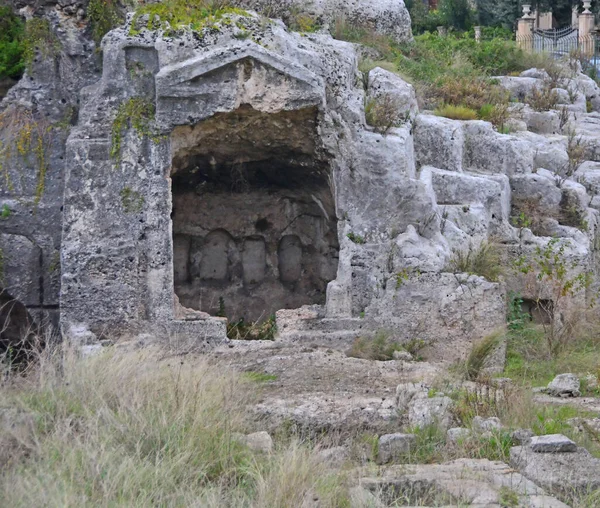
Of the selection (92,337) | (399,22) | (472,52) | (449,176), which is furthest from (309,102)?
(472,52)

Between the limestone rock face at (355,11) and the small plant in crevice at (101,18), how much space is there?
2.53 metres

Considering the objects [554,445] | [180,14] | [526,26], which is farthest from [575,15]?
[554,445]

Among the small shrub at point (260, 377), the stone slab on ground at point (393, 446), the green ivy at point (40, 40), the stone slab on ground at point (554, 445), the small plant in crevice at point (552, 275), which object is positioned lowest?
the stone slab on ground at point (393, 446)

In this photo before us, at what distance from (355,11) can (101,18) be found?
4644 mm

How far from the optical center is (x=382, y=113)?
40.0 ft

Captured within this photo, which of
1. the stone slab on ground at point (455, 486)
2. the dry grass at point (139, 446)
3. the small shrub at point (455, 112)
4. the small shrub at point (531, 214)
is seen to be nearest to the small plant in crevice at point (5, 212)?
the dry grass at point (139, 446)

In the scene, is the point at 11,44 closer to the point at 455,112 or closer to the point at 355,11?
the point at 355,11

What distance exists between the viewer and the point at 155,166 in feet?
36.7

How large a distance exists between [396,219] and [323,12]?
4.95 metres

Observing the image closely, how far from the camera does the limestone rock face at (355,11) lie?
1496 cm

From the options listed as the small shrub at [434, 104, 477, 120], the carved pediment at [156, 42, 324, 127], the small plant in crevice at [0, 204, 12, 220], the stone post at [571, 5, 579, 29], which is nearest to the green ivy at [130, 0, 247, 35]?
the carved pediment at [156, 42, 324, 127]

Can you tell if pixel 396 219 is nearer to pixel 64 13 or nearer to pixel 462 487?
pixel 64 13

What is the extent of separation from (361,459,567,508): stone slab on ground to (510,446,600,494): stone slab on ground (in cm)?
8

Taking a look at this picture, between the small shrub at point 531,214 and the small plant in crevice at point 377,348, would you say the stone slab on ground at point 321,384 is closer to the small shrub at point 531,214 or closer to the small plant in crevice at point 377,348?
the small plant in crevice at point 377,348
